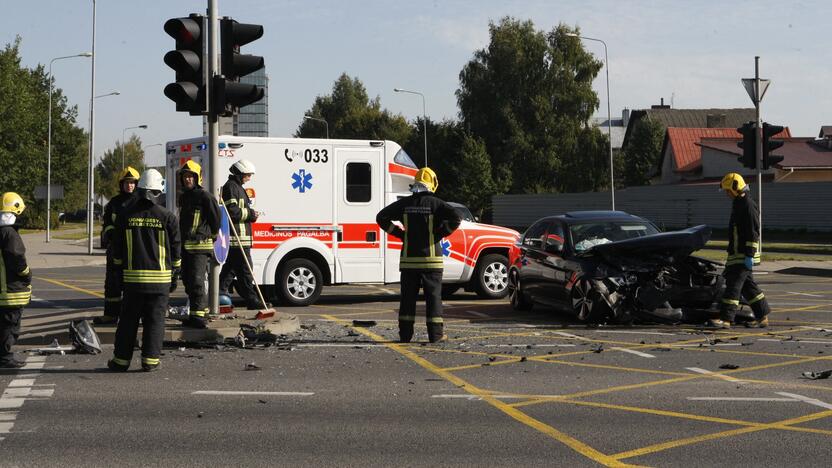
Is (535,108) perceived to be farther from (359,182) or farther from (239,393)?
(239,393)

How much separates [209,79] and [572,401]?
18.7 ft

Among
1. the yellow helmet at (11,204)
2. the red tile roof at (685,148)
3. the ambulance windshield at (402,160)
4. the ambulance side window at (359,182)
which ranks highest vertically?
the red tile roof at (685,148)

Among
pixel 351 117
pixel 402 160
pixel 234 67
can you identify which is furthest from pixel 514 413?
pixel 351 117

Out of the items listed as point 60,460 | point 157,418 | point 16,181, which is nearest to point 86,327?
point 157,418

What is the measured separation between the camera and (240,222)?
13328 millimetres

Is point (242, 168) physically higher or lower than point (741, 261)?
higher

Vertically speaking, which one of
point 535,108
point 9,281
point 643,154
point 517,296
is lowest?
point 517,296

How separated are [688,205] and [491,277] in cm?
3561

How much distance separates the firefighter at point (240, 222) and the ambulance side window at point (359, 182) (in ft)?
8.28

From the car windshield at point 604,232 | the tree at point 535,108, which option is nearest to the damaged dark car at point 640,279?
the car windshield at point 604,232

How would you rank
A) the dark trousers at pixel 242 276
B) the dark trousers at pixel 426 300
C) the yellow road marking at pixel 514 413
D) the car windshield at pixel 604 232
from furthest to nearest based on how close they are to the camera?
the car windshield at pixel 604 232
the dark trousers at pixel 242 276
the dark trousers at pixel 426 300
the yellow road marking at pixel 514 413

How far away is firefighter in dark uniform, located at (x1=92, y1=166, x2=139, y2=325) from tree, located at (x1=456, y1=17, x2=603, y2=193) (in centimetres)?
5426

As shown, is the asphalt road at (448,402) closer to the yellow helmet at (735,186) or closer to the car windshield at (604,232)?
the car windshield at (604,232)

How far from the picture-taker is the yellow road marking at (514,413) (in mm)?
6113
